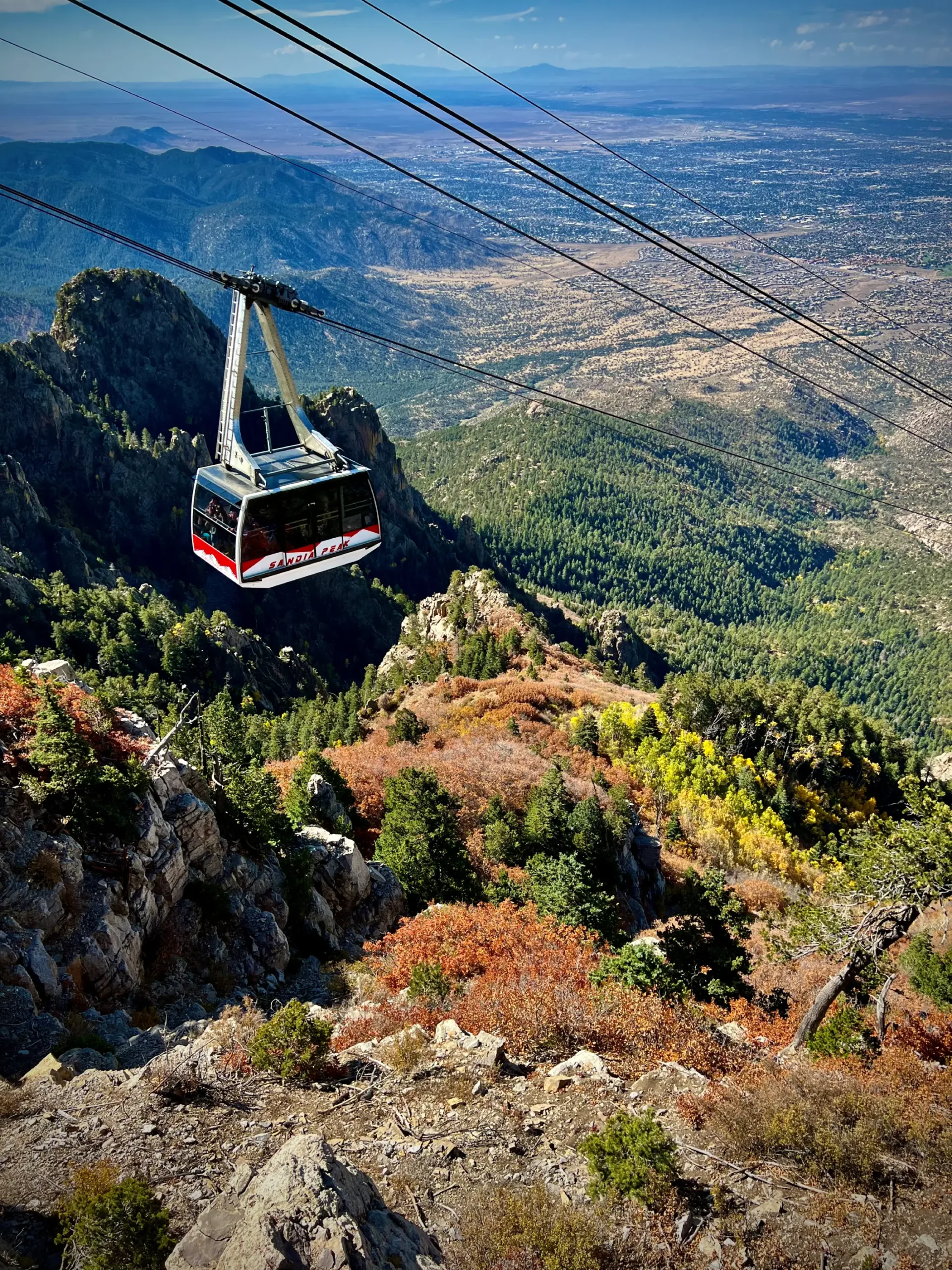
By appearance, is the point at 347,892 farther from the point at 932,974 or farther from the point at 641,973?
the point at 932,974

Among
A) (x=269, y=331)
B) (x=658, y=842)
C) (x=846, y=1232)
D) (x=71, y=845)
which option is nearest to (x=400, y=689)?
(x=658, y=842)

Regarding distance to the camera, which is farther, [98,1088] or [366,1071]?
[366,1071]

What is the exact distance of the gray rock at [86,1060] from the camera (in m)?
15.6

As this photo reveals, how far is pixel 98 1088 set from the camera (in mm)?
14297

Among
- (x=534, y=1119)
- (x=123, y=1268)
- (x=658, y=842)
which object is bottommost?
(x=658, y=842)

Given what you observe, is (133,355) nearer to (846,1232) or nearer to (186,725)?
(186,725)

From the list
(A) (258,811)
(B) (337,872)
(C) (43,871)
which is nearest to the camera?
(C) (43,871)

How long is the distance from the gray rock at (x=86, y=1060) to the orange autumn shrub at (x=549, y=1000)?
26.2 ft

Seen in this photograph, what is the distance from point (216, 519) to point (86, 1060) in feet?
40.9

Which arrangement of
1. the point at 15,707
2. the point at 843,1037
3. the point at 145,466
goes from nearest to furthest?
the point at 843,1037 < the point at 15,707 < the point at 145,466

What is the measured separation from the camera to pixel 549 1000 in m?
18.8

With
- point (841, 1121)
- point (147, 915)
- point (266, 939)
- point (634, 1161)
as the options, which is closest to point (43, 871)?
point (147, 915)

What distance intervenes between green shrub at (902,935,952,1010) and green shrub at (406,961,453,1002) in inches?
578

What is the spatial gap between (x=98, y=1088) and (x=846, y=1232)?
42.8 ft
